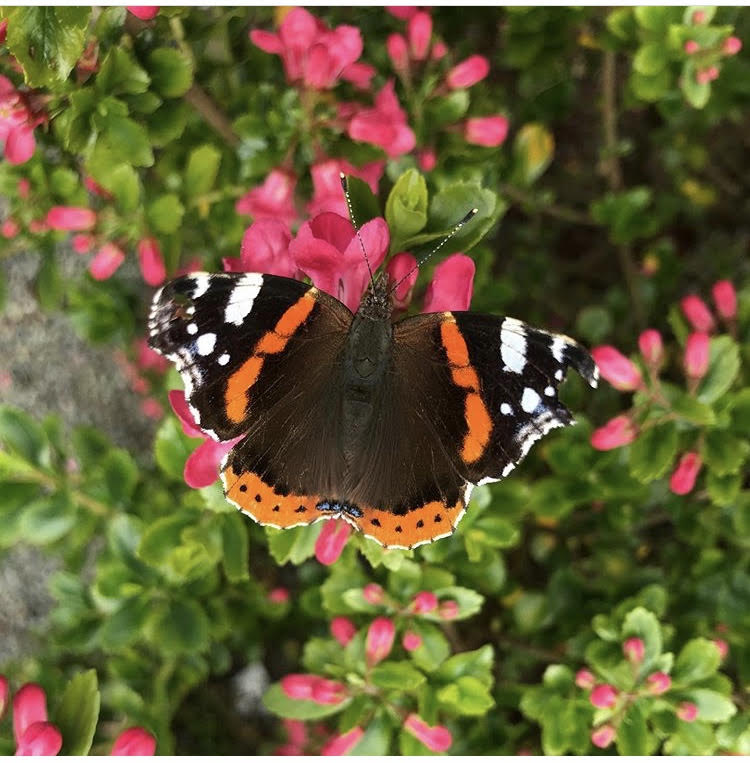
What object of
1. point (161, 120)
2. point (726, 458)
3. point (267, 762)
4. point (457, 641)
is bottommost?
point (267, 762)

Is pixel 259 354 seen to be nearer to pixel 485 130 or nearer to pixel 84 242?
pixel 84 242

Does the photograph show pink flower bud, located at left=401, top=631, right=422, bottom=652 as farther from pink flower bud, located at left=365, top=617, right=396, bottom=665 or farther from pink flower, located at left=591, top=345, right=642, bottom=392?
pink flower, located at left=591, top=345, right=642, bottom=392

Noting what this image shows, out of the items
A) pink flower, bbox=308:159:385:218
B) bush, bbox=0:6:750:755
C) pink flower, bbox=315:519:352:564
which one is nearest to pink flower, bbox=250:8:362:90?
bush, bbox=0:6:750:755

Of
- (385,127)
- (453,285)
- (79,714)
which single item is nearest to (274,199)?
(385,127)

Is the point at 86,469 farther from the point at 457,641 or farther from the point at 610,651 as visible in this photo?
the point at 610,651

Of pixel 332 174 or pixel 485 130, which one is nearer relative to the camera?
pixel 332 174

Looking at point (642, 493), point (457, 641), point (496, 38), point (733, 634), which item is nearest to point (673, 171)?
point (496, 38)
